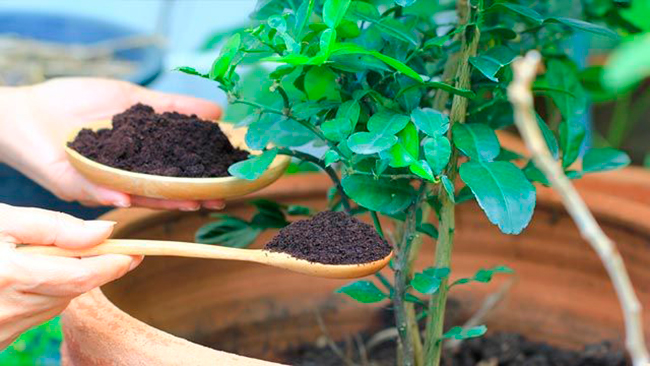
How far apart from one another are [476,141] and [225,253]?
0.88 ft

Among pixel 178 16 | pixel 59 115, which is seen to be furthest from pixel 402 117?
pixel 178 16

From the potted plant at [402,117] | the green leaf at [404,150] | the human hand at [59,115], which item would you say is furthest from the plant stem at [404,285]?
the human hand at [59,115]

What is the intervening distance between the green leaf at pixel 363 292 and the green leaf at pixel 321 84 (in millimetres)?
194

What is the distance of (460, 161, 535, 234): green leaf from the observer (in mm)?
808

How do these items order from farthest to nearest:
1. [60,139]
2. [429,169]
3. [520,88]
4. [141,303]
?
[60,139]
[141,303]
[429,169]
[520,88]

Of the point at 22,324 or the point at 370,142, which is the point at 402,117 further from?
the point at 22,324

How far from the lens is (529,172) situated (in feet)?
3.20

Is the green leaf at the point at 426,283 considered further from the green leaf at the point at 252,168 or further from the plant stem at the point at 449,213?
the green leaf at the point at 252,168

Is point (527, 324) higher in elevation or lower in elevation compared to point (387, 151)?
lower

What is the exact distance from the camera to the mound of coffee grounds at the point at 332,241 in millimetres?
869

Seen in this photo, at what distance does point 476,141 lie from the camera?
0.87 meters

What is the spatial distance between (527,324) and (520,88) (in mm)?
1003

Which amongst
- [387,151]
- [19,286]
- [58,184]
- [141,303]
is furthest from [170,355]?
[58,184]

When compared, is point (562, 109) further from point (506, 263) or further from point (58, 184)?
point (58, 184)
